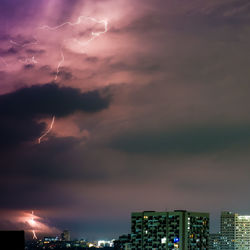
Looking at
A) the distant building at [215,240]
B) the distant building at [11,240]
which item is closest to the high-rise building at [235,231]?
the distant building at [215,240]

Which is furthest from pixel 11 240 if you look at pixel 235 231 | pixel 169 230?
pixel 235 231

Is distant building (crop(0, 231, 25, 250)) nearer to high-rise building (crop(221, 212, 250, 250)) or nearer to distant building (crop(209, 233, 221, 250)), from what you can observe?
high-rise building (crop(221, 212, 250, 250))

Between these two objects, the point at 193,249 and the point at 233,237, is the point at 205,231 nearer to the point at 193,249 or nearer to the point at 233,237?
the point at 193,249

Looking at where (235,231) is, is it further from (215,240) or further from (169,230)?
(169,230)

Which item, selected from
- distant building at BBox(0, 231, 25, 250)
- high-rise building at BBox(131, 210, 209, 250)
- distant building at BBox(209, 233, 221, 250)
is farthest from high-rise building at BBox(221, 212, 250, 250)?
distant building at BBox(0, 231, 25, 250)

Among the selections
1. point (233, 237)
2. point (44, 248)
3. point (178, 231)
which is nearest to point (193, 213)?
point (178, 231)
